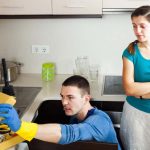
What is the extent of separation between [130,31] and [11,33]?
96 cm

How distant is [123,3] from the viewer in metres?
1.94

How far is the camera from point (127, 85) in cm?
163

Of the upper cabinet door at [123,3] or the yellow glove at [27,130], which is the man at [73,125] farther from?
the upper cabinet door at [123,3]

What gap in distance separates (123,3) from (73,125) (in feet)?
3.15

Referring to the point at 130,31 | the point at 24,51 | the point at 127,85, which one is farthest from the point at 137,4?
the point at 24,51

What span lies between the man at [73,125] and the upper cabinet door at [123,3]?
575mm

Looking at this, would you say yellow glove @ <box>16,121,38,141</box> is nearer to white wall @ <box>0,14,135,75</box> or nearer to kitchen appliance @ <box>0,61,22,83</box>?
kitchen appliance @ <box>0,61,22,83</box>

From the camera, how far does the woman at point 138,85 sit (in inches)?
62.1

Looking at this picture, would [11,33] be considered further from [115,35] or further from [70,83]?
[70,83]

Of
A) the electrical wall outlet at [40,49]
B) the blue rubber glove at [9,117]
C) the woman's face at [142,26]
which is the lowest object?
the blue rubber glove at [9,117]

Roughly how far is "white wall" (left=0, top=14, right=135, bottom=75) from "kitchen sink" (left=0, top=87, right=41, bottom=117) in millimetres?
390

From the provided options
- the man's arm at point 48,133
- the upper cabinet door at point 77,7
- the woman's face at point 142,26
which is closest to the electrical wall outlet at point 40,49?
the upper cabinet door at point 77,7

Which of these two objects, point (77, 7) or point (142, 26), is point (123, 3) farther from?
point (142, 26)

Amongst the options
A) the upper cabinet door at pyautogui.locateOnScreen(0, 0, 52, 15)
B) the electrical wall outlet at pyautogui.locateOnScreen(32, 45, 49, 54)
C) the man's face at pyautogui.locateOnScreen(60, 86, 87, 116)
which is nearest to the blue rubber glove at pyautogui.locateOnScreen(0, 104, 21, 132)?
the man's face at pyautogui.locateOnScreen(60, 86, 87, 116)
